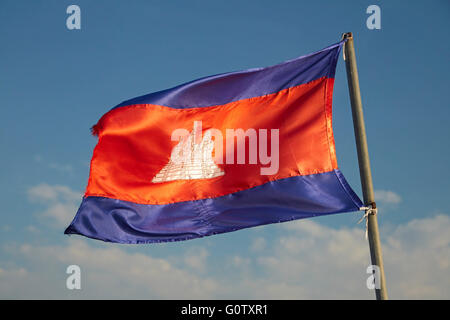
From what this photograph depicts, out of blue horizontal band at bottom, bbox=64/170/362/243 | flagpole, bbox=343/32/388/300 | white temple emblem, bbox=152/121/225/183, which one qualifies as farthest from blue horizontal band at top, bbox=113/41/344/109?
blue horizontal band at bottom, bbox=64/170/362/243

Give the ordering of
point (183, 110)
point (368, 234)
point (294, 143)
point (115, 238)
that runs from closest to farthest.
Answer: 1. point (368, 234)
2. point (294, 143)
3. point (115, 238)
4. point (183, 110)

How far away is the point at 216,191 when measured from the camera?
10.9m

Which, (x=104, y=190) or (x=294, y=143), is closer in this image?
(x=294, y=143)

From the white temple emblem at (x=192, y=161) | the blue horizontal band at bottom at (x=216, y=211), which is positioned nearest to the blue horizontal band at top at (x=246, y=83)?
the white temple emblem at (x=192, y=161)

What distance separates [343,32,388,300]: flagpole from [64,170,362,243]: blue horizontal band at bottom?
1.19 ft

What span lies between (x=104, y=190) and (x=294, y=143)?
4.18 meters

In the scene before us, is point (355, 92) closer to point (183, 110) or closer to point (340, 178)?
point (340, 178)

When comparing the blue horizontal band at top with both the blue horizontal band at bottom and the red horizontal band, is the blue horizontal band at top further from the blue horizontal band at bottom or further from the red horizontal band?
the blue horizontal band at bottom

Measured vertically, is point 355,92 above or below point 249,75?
below

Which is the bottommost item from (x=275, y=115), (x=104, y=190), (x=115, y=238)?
(x=115, y=238)

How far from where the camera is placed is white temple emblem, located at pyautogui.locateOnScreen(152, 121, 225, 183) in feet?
37.2

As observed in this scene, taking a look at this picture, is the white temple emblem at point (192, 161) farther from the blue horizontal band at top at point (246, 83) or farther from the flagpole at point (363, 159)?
the flagpole at point (363, 159)

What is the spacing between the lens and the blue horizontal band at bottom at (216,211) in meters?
9.66
